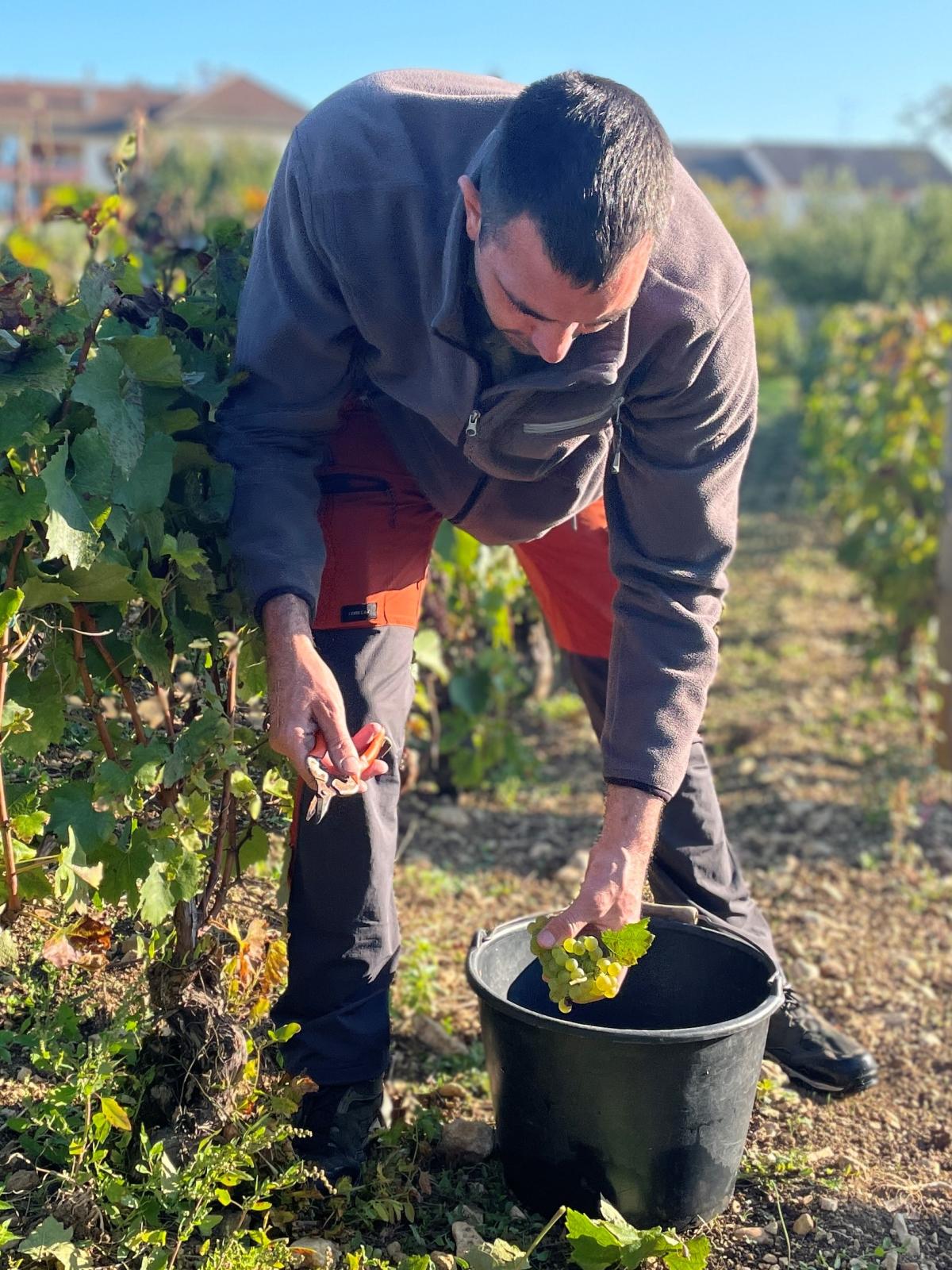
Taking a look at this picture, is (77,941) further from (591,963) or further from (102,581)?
(591,963)

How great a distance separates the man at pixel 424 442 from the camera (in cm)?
209

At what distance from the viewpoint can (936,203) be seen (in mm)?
32000

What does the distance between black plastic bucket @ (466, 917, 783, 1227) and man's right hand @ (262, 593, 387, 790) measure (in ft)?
1.70

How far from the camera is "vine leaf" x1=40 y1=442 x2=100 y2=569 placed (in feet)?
6.09

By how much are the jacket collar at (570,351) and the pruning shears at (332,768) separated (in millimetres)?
A: 613

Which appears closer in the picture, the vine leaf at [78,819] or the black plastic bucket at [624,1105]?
the vine leaf at [78,819]

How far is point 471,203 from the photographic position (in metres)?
2.04

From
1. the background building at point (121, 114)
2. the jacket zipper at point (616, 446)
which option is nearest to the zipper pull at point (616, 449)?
the jacket zipper at point (616, 446)

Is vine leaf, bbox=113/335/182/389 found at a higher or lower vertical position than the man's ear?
lower

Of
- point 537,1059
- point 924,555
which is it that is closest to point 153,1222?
point 537,1059

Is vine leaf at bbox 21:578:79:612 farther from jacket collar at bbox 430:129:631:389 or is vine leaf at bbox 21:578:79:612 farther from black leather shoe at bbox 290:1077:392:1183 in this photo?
black leather shoe at bbox 290:1077:392:1183

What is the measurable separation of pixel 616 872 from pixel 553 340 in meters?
0.87

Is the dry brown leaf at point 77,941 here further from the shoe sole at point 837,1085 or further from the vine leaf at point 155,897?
the shoe sole at point 837,1085

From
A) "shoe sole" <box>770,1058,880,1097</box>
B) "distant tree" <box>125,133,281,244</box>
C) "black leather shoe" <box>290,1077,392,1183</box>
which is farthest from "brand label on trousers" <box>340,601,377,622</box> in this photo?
"distant tree" <box>125,133,281,244</box>
